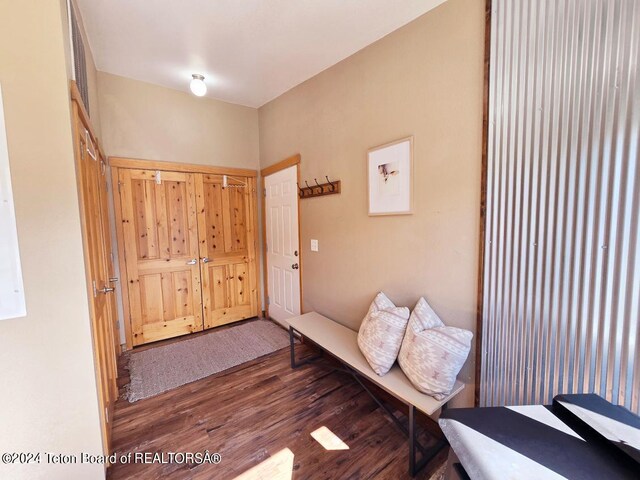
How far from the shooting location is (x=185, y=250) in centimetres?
322

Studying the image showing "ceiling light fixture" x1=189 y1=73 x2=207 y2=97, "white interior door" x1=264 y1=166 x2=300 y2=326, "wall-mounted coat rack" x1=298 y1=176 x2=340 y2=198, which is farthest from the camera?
"white interior door" x1=264 y1=166 x2=300 y2=326

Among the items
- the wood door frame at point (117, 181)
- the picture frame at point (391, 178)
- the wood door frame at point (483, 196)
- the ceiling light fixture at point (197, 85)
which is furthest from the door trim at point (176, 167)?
the wood door frame at point (483, 196)

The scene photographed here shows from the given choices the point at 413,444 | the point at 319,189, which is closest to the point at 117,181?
the point at 319,189

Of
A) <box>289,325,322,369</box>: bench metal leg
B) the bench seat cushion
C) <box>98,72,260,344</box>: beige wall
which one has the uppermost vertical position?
<box>98,72,260,344</box>: beige wall

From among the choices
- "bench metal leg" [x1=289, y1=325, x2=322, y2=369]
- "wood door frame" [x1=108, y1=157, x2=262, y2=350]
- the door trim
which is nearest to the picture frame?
"bench metal leg" [x1=289, y1=325, x2=322, y2=369]

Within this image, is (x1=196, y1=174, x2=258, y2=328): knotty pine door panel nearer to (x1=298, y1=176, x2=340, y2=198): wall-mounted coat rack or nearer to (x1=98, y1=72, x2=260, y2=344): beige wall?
(x1=98, y1=72, x2=260, y2=344): beige wall

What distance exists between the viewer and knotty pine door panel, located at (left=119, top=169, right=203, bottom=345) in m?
2.93

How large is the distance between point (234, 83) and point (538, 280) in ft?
10.4

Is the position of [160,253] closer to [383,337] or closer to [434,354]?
[383,337]

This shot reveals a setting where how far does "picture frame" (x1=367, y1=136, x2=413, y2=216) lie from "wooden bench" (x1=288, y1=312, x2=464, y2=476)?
1075 mm

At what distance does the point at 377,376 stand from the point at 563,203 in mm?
1381

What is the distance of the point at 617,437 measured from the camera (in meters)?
0.75

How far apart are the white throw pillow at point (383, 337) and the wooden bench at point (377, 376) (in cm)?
7

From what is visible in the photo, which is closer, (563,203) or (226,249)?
(563,203)
